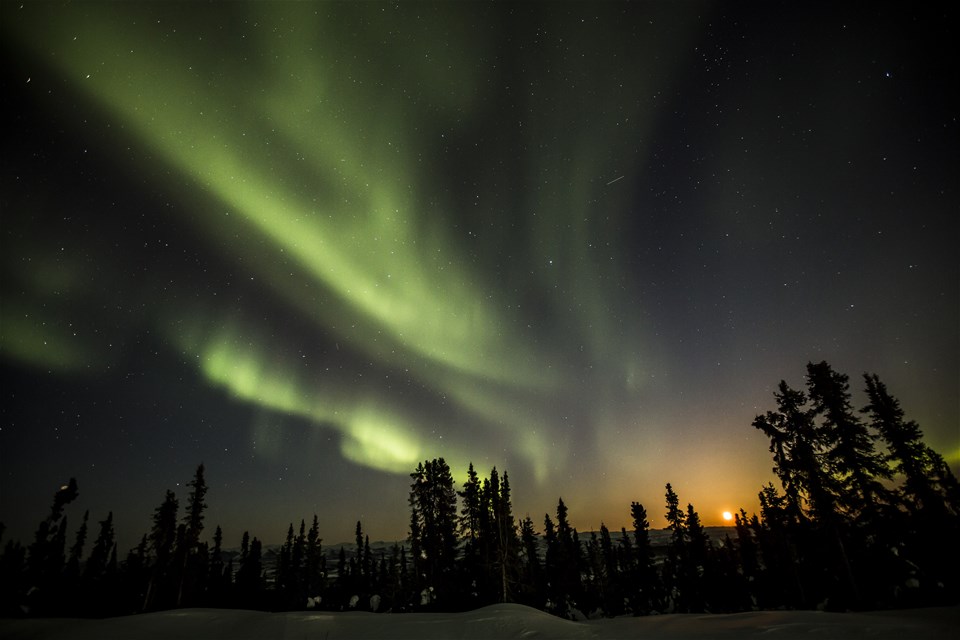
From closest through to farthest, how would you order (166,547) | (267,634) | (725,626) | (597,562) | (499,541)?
(267,634), (725,626), (499,541), (166,547), (597,562)

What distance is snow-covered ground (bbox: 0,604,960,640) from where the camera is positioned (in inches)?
252

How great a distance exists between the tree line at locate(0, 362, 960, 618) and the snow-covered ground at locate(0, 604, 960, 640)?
17476 mm

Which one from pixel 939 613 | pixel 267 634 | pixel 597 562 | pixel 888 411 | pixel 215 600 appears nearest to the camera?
pixel 267 634

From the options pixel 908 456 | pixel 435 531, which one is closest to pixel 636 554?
pixel 435 531

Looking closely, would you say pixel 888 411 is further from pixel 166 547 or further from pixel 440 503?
pixel 166 547

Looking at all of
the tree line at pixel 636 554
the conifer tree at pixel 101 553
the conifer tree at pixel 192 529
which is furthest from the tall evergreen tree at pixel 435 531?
the conifer tree at pixel 101 553

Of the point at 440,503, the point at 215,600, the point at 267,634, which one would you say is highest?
the point at 440,503

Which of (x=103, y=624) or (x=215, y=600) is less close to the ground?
(x=103, y=624)

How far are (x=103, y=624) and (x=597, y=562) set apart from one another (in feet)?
214

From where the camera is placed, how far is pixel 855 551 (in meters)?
22.5

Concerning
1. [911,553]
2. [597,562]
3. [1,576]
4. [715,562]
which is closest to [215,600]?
[1,576]

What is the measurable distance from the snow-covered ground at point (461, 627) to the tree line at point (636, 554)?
57.3 feet

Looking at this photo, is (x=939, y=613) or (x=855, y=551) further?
(x=855, y=551)

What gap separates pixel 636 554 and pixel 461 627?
65522 mm
